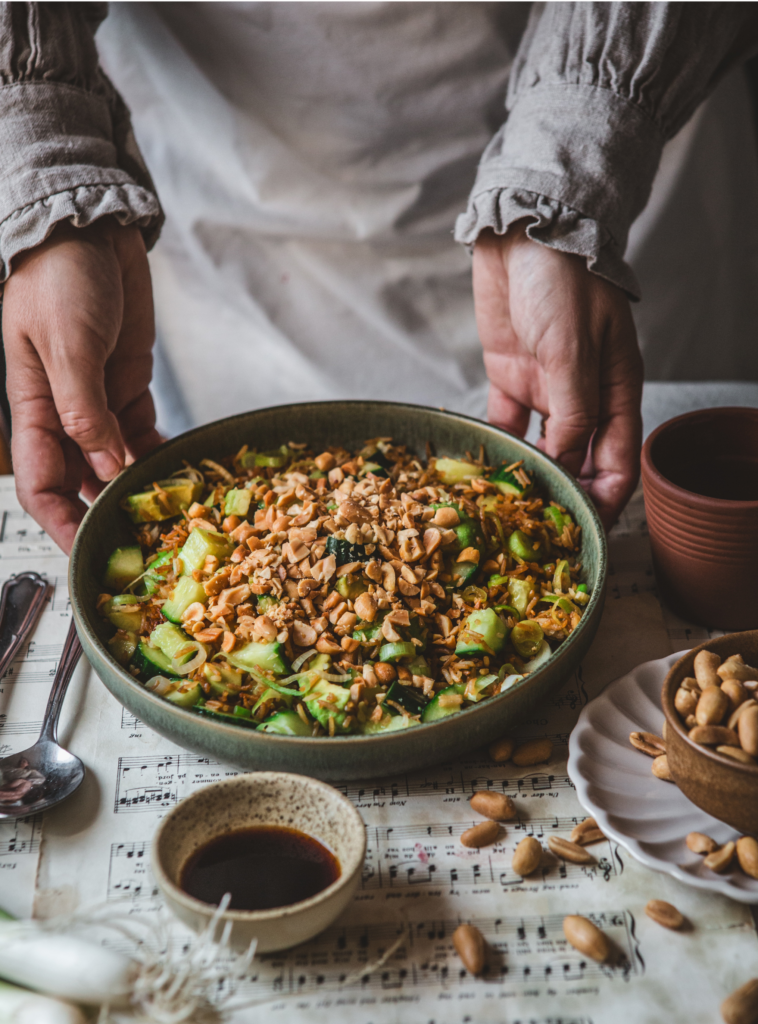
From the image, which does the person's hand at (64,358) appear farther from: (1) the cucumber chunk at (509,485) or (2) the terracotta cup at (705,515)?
(2) the terracotta cup at (705,515)

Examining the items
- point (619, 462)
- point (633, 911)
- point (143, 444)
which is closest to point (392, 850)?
point (633, 911)

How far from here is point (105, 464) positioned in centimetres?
184

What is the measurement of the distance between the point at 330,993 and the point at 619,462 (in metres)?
1.28

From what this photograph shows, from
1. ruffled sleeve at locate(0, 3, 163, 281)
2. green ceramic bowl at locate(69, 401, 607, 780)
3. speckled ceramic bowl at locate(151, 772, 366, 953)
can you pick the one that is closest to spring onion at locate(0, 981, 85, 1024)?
speckled ceramic bowl at locate(151, 772, 366, 953)

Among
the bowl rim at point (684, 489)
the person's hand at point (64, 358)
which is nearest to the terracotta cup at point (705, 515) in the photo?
the bowl rim at point (684, 489)

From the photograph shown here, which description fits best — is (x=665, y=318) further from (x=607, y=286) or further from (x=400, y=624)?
(x=400, y=624)

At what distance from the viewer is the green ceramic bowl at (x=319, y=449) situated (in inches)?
50.2

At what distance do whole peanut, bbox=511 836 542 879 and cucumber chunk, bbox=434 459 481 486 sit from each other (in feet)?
2.69

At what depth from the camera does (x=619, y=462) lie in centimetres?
196

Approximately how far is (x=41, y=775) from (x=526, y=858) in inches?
32.0

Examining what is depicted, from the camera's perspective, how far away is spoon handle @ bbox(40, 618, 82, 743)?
1.51 meters

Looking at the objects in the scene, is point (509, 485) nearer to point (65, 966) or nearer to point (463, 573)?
point (463, 573)

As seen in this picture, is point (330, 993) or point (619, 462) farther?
point (619, 462)

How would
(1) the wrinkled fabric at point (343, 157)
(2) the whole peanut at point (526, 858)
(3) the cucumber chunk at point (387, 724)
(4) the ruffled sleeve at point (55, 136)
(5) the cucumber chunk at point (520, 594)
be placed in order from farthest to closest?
(1) the wrinkled fabric at point (343, 157), (4) the ruffled sleeve at point (55, 136), (5) the cucumber chunk at point (520, 594), (3) the cucumber chunk at point (387, 724), (2) the whole peanut at point (526, 858)
